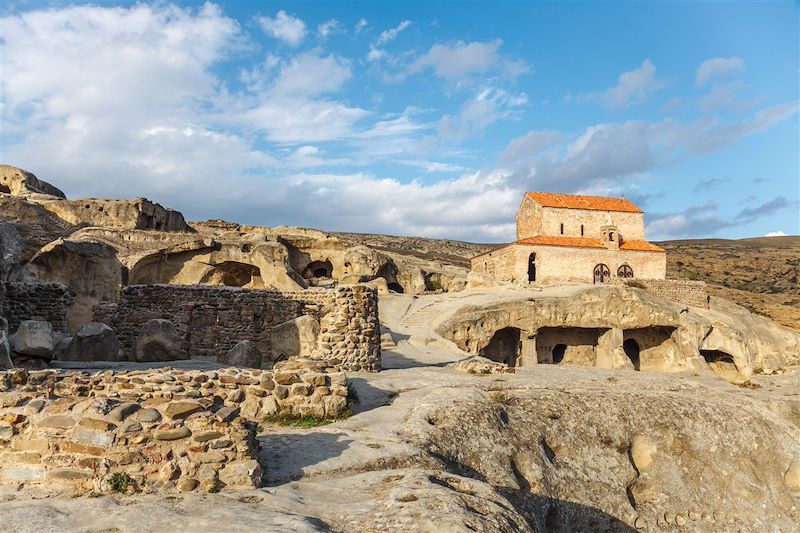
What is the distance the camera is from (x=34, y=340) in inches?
372

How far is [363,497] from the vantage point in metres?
4.81

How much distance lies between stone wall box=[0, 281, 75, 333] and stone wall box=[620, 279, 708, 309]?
98.0 ft

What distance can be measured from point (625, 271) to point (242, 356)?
3196 cm

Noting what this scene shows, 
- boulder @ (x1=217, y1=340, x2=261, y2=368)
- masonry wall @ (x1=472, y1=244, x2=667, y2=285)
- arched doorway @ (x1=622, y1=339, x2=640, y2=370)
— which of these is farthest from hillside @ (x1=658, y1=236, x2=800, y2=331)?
boulder @ (x1=217, y1=340, x2=261, y2=368)

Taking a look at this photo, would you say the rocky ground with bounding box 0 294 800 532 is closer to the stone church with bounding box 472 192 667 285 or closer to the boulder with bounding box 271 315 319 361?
the boulder with bounding box 271 315 319 361

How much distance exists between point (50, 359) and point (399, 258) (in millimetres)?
29599

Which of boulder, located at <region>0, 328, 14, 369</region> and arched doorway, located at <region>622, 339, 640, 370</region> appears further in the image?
arched doorway, located at <region>622, 339, 640, 370</region>

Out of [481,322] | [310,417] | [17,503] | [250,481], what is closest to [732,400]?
[310,417]

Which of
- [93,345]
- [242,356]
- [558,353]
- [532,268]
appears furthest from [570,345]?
[93,345]

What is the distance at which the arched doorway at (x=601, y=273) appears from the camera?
123 ft

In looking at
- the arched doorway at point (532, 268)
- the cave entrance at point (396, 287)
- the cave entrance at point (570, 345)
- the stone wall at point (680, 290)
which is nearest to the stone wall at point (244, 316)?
the cave entrance at point (570, 345)

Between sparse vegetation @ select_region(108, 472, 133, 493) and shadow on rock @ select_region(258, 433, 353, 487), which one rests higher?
sparse vegetation @ select_region(108, 472, 133, 493)

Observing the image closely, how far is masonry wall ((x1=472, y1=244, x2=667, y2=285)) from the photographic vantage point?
3666 centimetres

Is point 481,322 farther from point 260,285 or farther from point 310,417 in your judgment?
point 310,417
